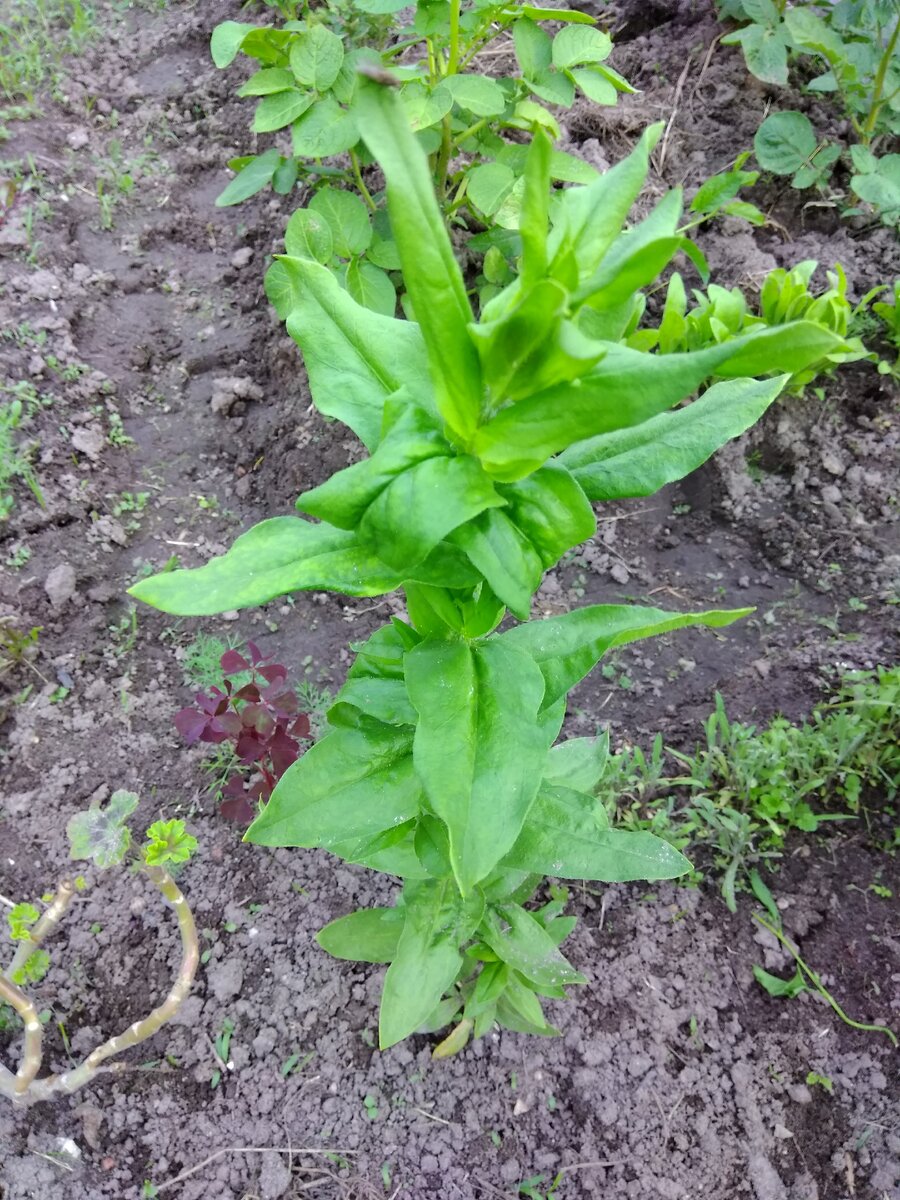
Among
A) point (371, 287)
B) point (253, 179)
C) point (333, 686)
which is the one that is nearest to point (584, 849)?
point (333, 686)

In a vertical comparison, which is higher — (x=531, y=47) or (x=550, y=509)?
(x=531, y=47)

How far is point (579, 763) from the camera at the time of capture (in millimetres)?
1986

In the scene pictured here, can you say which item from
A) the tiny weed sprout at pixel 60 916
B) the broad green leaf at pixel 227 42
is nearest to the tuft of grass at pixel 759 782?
the tiny weed sprout at pixel 60 916

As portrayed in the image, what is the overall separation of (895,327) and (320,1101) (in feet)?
11.2

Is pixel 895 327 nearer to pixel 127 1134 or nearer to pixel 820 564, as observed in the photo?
pixel 820 564

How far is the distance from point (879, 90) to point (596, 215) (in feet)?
11.1

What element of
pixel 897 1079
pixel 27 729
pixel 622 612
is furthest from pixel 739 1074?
pixel 27 729

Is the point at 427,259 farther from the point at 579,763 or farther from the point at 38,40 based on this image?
the point at 38,40

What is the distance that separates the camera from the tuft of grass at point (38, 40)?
4574 mm

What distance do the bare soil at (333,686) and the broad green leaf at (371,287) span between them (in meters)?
0.58

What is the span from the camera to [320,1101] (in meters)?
2.10

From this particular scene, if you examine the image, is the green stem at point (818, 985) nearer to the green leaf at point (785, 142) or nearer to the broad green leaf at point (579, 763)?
the broad green leaf at point (579, 763)

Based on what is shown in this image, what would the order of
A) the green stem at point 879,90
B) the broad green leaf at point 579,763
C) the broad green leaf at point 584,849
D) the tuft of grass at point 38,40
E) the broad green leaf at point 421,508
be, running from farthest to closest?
the tuft of grass at point 38,40 < the green stem at point 879,90 < the broad green leaf at point 579,763 < the broad green leaf at point 584,849 < the broad green leaf at point 421,508

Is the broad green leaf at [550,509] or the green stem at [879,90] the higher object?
the broad green leaf at [550,509]
